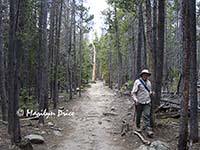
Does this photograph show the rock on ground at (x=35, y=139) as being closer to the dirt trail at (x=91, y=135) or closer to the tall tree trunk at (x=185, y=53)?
the dirt trail at (x=91, y=135)

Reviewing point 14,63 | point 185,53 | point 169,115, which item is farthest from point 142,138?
point 14,63

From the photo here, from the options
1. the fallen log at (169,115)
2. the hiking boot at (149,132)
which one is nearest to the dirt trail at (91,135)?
the hiking boot at (149,132)

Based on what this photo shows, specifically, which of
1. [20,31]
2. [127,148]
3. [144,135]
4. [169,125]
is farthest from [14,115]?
[169,125]

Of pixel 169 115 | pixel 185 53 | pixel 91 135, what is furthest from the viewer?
pixel 169 115

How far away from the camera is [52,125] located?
41.5 feet

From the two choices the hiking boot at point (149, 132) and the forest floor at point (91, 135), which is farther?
the hiking boot at point (149, 132)

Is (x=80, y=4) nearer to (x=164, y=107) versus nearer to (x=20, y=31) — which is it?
(x=164, y=107)

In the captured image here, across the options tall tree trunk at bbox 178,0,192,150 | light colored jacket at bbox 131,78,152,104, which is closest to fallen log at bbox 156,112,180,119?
light colored jacket at bbox 131,78,152,104

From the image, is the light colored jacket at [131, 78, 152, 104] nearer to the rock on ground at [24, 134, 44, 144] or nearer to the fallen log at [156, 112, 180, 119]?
the fallen log at [156, 112, 180, 119]

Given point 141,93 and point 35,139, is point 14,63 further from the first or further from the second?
point 141,93

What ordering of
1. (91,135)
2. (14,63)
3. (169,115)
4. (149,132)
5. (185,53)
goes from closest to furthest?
(185,53) → (14,63) → (149,132) → (91,135) → (169,115)

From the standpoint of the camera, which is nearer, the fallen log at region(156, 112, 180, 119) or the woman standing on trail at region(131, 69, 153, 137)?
the woman standing on trail at region(131, 69, 153, 137)

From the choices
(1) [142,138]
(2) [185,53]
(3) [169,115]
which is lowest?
(1) [142,138]

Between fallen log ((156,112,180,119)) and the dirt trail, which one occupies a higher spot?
fallen log ((156,112,180,119))
